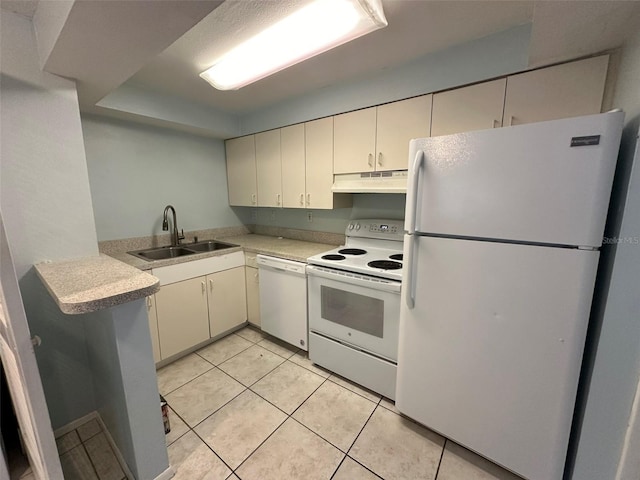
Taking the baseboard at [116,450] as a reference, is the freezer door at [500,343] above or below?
above

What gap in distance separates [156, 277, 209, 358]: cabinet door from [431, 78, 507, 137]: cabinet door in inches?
87.9

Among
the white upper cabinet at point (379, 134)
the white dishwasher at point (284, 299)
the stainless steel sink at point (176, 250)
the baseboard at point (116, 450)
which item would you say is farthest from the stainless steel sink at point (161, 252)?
the white upper cabinet at point (379, 134)

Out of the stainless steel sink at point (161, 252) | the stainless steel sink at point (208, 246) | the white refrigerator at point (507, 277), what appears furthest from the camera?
the stainless steel sink at point (208, 246)

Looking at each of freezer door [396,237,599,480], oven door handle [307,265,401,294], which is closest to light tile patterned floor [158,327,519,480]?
freezer door [396,237,599,480]

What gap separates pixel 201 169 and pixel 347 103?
176cm

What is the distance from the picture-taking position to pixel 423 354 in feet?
4.64

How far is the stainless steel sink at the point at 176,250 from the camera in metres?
2.37

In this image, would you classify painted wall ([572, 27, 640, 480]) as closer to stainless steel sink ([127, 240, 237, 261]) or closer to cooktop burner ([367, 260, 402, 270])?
cooktop burner ([367, 260, 402, 270])

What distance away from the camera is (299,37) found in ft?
4.35

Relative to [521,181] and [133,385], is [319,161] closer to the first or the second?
[521,181]

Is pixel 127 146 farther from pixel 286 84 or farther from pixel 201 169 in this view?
pixel 286 84

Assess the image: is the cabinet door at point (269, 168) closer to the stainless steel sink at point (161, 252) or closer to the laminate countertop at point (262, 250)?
the laminate countertop at point (262, 250)

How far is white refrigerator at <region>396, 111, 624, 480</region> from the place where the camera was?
3.24 feet

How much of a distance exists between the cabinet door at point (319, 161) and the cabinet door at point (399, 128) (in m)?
0.45
